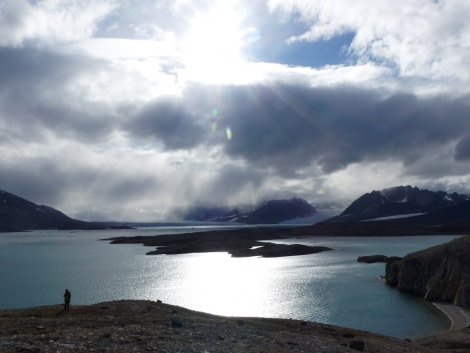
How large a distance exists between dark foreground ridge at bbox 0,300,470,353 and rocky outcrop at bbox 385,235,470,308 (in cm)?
2670

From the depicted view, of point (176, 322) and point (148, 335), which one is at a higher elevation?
point (148, 335)

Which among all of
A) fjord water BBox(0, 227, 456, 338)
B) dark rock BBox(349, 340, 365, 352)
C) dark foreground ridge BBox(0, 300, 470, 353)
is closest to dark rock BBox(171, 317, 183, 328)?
dark foreground ridge BBox(0, 300, 470, 353)

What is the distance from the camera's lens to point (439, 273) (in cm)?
6309

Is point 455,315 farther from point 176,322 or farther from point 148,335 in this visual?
point 148,335

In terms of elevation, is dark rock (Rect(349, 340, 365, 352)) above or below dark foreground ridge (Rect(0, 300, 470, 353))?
below

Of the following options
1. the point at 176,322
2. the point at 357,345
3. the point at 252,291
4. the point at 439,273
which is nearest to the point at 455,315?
the point at 439,273

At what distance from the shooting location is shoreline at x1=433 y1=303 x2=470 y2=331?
4591 cm

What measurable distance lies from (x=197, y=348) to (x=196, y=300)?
139 feet

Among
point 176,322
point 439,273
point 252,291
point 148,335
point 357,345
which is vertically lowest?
point 252,291

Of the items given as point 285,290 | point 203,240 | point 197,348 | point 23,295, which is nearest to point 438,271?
point 285,290

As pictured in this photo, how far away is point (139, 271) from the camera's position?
9350cm

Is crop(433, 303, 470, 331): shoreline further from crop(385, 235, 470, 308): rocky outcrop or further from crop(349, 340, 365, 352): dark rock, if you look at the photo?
crop(349, 340, 365, 352): dark rock

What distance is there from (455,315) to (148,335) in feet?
142

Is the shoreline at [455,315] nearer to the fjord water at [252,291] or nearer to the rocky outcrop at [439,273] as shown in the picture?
the fjord water at [252,291]
